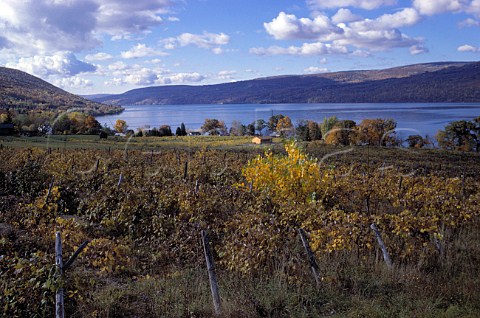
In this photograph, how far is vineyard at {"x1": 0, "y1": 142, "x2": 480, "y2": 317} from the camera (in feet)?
19.0

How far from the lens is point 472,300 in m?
5.95

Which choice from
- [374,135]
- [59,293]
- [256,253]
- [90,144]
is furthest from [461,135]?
[59,293]

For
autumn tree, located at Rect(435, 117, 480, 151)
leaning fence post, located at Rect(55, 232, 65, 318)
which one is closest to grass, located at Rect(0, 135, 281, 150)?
leaning fence post, located at Rect(55, 232, 65, 318)

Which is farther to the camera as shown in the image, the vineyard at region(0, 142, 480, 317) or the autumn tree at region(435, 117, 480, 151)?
the autumn tree at region(435, 117, 480, 151)

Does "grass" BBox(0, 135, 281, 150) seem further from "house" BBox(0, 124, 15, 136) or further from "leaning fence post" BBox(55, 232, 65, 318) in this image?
"leaning fence post" BBox(55, 232, 65, 318)

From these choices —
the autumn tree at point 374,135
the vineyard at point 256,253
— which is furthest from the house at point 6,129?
the autumn tree at point 374,135

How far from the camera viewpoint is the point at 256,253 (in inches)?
279

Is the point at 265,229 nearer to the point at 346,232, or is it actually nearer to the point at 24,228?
the point at 346,232

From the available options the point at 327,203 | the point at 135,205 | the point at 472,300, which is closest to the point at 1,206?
the point at 135,205

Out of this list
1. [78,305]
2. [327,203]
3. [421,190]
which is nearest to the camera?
[78,305]

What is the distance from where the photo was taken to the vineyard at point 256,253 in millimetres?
5801

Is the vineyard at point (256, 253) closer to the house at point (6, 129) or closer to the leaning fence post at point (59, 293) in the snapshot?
the leaning fence post at point (59, 293)

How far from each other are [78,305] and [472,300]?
5422 millimetres

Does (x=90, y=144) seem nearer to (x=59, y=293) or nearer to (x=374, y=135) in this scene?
(x=59, y=293)
